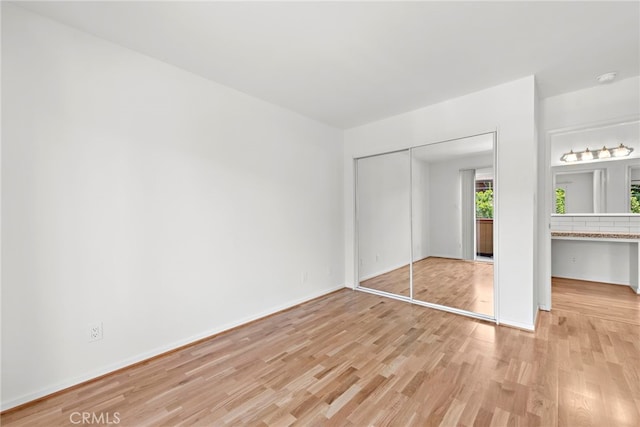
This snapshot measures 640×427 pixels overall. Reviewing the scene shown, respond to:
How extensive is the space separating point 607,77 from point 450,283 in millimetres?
2694

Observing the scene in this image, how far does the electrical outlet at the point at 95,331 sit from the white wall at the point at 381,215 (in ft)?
10.4

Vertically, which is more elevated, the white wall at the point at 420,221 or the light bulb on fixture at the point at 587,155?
the light bulb on fixture at the point at 587,155

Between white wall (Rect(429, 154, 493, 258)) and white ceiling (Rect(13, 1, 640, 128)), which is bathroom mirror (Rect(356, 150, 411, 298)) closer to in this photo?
white wall (Rect(429, 154, 493, 258))

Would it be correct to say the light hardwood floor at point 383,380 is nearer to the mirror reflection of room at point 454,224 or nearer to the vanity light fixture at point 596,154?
the mirror reflection of room at point 454,224

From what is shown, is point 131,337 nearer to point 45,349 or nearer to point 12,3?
point 45,349

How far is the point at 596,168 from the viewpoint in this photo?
3.85 metres

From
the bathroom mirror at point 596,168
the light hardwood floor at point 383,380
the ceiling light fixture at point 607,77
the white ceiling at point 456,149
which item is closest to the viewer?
the light hardwood floor at point 383,380

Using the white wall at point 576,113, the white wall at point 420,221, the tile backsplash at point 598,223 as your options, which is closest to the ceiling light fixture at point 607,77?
the white wall at point 576,113

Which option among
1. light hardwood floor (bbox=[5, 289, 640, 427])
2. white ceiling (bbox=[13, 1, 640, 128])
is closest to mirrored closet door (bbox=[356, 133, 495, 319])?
light hardwood floor (bbox=[5, 289, 640, 427])

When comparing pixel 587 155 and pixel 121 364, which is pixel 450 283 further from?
pixel 121 364

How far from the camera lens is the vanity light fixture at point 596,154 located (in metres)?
3.61

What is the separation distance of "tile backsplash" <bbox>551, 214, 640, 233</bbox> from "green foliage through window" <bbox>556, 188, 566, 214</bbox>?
112 mm

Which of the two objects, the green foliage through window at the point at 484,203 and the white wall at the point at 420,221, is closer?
the green foliage through window at the point at 484,203

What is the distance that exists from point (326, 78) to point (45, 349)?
3.07 m
